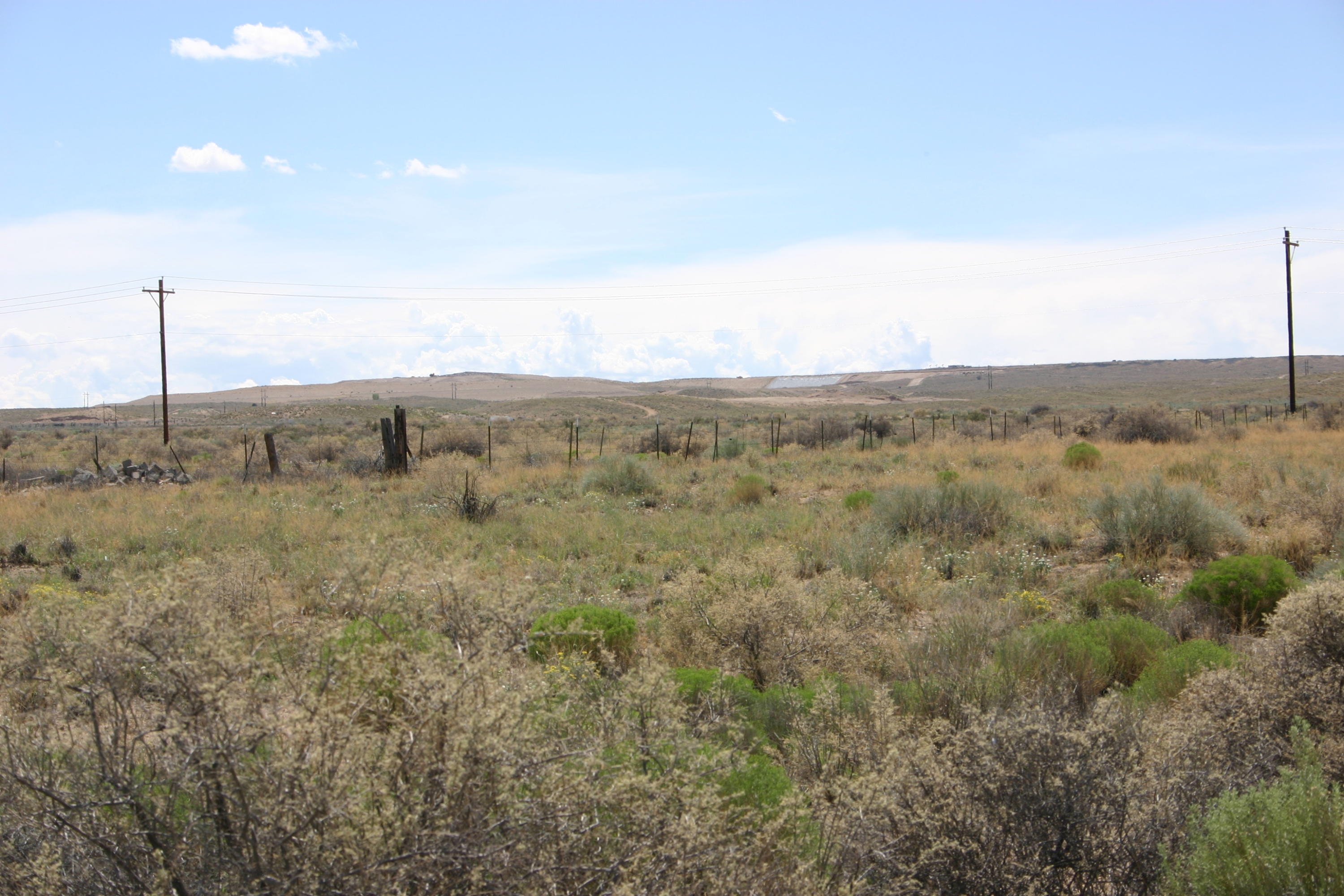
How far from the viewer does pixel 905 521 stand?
42.9 ft

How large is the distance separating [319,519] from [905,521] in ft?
33.4

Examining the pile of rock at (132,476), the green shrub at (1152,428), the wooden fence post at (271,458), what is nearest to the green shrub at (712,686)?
the wooden fence post at (271,458)

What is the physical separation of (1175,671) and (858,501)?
32.5 feet

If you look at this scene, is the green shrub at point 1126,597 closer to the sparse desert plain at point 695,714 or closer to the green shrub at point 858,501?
the sparse desert plain at point 695,714

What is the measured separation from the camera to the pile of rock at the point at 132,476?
883 inches

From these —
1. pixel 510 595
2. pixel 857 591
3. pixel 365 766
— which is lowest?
pixel 857 591

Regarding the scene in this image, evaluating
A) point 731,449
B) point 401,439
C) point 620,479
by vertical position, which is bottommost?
point 620,479

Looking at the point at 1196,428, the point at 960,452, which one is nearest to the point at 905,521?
the point at 960,452

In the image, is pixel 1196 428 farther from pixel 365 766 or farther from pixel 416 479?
pixel 365 766

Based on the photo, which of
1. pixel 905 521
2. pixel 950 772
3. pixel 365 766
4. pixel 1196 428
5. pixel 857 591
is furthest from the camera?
pixel 1196 428

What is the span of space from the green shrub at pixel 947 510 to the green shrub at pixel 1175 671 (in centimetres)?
649

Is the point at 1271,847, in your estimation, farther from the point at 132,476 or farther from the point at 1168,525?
the point at 132,476

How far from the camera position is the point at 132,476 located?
2312 centimetres

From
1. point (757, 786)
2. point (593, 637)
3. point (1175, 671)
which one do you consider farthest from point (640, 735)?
point (1175, 671)
